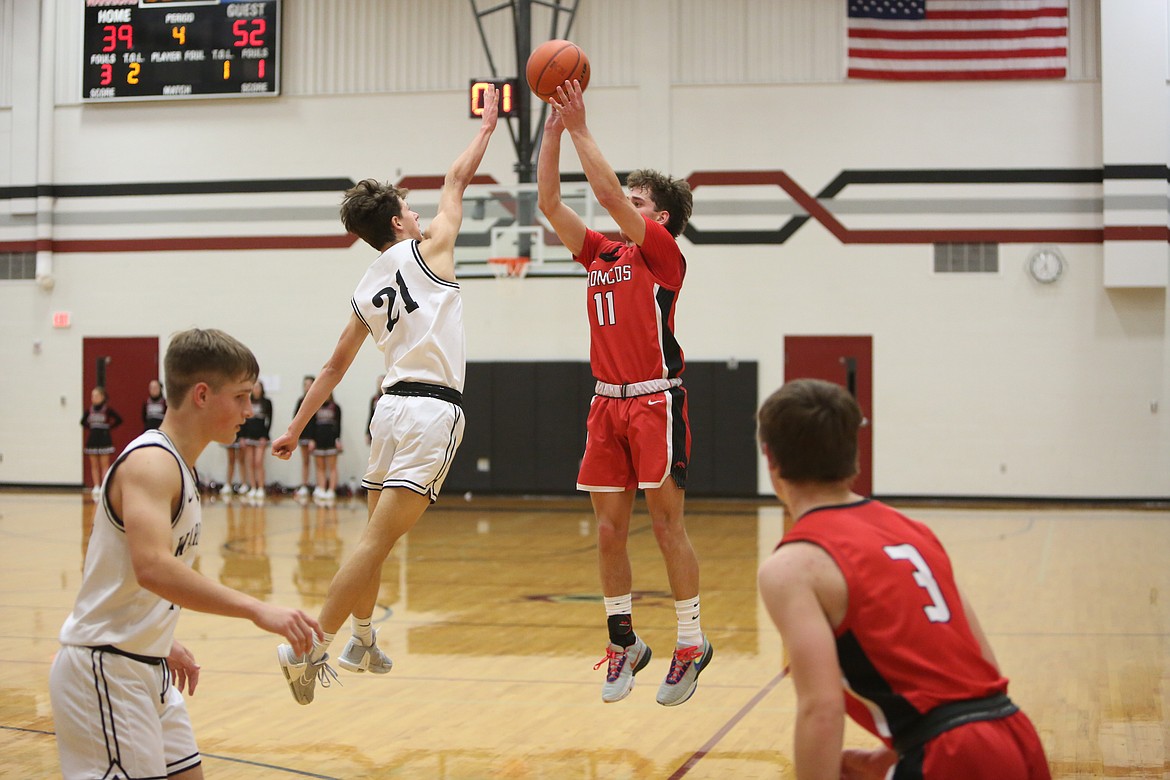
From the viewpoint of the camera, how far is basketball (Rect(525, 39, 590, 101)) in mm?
4906

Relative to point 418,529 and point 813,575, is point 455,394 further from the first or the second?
point 418,529

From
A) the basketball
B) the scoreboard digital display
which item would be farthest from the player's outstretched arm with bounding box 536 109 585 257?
the scoreboard digital display

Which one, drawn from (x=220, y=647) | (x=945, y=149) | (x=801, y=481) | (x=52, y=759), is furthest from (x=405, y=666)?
(x=945, y=149)

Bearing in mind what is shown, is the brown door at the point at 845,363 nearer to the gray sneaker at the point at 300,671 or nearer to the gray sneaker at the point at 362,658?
the gray sneaker at the point at 362,658

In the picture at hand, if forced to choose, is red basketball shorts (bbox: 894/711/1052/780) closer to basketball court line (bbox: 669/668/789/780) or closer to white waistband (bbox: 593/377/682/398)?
basketball court line (bbox: 669/668/789/780)

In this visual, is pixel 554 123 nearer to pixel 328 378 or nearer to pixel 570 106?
pixel 570 106

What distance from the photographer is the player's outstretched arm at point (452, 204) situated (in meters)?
4.79

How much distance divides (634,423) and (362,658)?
159cm

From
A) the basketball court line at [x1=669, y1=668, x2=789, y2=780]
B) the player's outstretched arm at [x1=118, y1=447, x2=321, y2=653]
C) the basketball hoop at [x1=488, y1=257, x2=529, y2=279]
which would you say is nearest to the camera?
the player's outstretched arm at [x1=118, y1=447, x2=321, y2=653]

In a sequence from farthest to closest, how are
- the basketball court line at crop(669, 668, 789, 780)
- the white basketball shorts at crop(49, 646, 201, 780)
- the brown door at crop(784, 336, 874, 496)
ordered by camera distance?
the brown door at crop(784, 336, 874, 496) < the basketball court line at crop(669, 668, 789, 780) < the white basketball shorts at crop(49, 646, 201, 780)

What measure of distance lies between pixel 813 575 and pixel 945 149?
611 inches

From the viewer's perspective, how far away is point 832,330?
1664cm

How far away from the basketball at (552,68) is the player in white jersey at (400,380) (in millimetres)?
217

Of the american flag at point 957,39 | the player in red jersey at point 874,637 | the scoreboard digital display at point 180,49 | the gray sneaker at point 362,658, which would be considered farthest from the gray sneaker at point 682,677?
the scoreboard digital display at point 180,49
